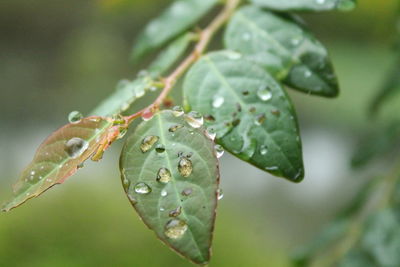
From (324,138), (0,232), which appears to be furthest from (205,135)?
(324,138)

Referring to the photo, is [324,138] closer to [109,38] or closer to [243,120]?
[109,38]

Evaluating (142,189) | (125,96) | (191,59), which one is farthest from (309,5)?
(142,189)

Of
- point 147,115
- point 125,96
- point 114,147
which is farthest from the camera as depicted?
point 114,147

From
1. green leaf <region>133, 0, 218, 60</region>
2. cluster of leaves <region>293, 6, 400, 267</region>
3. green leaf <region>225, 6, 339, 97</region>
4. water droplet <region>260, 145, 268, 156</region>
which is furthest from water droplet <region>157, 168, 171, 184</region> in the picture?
cluster of leaves <region>293, 6, 400, 267</region>

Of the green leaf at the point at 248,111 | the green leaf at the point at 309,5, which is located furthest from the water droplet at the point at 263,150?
the green leaf at the point at 309,5

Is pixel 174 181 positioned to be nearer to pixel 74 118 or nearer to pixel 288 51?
pixel 74 118

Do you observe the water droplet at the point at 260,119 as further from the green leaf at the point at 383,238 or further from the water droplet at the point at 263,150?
the green leaf at the point at 383,238
